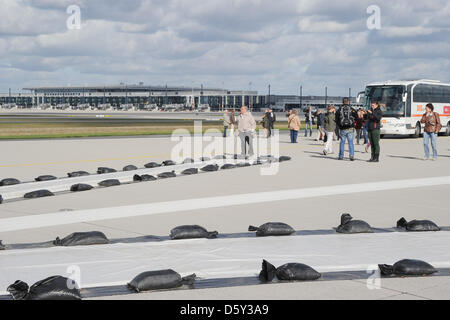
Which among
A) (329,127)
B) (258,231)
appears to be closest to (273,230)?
(258,231)

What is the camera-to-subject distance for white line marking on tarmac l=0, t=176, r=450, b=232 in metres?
8.92

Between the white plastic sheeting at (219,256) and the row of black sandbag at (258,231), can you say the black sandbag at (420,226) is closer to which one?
the row of black sandbag at (258,231)

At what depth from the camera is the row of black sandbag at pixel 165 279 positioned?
5070mm

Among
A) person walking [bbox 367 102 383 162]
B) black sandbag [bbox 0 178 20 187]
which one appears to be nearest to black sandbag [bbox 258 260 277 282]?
black sandbag [bbox 0 178 20 187]

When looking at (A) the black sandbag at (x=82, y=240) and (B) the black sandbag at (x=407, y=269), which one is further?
(A) the black sandbag at (x=82, y=240)

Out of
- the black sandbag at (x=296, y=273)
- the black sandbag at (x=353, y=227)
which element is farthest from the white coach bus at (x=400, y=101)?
the black sandbag at (x=296, y=273)

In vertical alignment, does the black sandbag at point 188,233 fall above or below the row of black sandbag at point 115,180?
below

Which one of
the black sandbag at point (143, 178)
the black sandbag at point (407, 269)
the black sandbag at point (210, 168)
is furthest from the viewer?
the black sandbag at point (210, 168)

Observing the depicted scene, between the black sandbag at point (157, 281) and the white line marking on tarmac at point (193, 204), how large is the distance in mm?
3542

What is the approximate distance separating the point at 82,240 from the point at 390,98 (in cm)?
2791

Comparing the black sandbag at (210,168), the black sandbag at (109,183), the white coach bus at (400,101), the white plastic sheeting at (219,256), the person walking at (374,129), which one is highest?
the white coach bus at (400,101)

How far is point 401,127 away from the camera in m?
32.1

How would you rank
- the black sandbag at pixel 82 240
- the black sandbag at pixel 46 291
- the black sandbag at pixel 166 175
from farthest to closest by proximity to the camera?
the black sandbag at pixel 166 175 → the black sandbag at pixel 82 240 → the black sandbag at pixel 46 291
